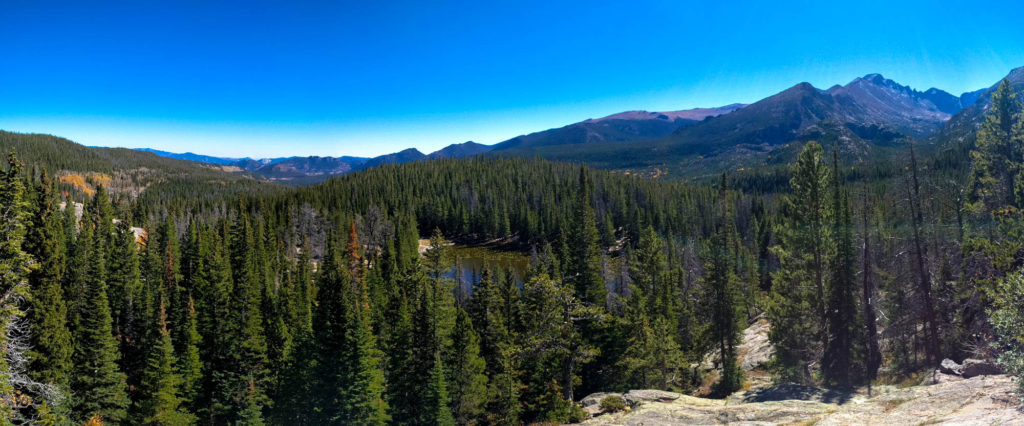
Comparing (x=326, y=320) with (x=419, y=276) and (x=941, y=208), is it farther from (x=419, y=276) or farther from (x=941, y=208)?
(x=941, y=208)

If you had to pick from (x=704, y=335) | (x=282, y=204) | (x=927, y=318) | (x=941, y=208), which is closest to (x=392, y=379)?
(x=704, y=335)

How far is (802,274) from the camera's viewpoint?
30.3 metres

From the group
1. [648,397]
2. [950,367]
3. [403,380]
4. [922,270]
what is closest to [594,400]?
[648,397]

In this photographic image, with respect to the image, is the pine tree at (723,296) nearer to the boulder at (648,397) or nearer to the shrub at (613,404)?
the boulder at (648,397)

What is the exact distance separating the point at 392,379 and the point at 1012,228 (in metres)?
38.6

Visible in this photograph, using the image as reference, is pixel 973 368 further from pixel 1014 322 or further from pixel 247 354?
pixel 247 354

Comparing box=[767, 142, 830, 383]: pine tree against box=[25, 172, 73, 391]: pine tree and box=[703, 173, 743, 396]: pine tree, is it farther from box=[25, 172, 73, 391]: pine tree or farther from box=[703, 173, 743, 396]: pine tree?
box=[25, 172, 73, 391]: pine tree

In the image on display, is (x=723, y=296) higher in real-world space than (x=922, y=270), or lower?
lower

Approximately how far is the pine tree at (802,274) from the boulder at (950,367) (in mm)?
6095

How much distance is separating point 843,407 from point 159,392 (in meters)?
47.1

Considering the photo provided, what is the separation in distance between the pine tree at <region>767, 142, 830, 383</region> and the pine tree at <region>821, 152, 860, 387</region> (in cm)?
74

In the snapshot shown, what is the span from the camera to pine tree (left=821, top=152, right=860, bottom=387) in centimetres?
2883

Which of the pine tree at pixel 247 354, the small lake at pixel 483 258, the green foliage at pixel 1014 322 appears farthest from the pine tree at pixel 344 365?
the small lake at pixel 483 258

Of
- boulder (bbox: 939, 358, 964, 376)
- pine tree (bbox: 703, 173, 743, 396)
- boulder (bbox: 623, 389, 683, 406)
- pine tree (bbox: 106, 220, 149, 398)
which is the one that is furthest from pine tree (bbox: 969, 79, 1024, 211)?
pine tree (bbox: 106, 220, 149, 398)
